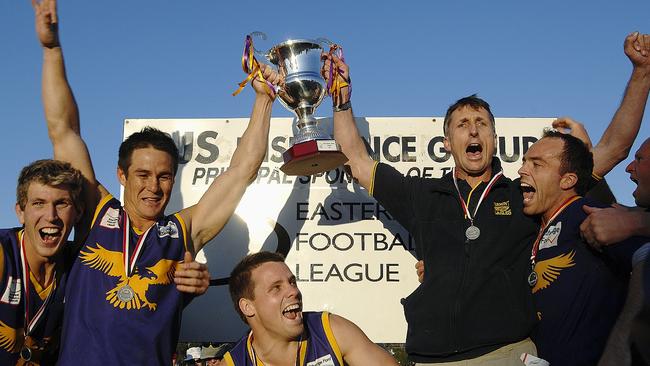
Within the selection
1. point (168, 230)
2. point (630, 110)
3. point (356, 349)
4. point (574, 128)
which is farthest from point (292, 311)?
point (630, 110)

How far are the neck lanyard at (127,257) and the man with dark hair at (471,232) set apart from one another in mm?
1652

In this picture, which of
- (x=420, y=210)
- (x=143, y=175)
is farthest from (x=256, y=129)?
(x=420, y=210)

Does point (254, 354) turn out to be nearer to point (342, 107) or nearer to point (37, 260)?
point (37, 260)

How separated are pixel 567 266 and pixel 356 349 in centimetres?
142

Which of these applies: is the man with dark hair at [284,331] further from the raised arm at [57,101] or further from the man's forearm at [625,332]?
the man's forearm at [625,332]

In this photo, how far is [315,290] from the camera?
6.14 meters

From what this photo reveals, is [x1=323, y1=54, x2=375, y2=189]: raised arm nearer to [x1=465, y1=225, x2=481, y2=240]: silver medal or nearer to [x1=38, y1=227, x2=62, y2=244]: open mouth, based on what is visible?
[x1=465, y1=225, x2=481, y2=240]: silver medal

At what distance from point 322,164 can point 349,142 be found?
36cm

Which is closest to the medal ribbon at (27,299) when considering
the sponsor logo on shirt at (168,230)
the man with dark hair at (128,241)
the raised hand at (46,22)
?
the man with dark hair at (128,241)

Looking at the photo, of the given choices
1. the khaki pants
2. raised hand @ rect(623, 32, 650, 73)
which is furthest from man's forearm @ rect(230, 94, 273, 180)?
raised hand @ rect(623, 32, 650, 73)

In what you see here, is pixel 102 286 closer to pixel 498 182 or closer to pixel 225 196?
pixel 225 196

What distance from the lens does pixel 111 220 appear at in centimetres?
439

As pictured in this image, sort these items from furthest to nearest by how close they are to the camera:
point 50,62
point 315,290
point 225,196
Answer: point 315,290 → point 225,196 → point 50,62

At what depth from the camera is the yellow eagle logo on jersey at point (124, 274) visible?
409 centimetres
